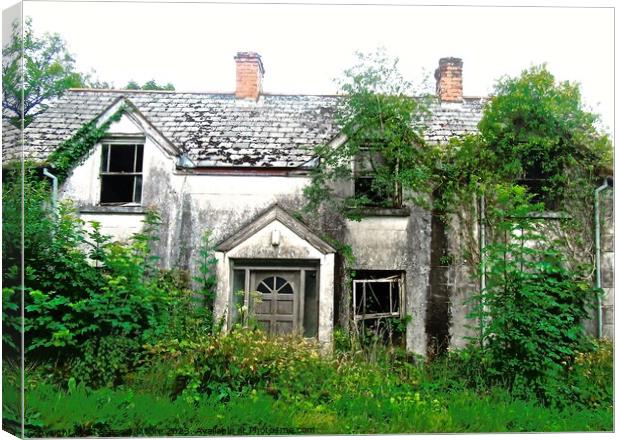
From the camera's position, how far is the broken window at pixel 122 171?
7008 mm

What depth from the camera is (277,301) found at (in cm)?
690

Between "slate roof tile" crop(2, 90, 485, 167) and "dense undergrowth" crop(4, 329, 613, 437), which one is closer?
"dense undergrowth" crop(4, 329, 613, 437)

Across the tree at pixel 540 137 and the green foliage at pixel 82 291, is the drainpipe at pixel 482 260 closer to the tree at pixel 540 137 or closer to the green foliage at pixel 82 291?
the tree at pixel 540 137

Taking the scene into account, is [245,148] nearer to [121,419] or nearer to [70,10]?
[70,10]

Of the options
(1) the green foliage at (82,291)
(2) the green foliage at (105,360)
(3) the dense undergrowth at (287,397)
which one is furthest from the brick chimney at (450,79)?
(2) the green foliage at (105,360)

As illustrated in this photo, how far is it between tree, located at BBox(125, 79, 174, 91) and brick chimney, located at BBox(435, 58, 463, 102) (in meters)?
3.42

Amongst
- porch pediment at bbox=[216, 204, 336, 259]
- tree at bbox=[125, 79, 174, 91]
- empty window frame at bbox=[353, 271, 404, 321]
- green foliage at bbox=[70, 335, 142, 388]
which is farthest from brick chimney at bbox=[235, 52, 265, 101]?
green foliage at bbox=[70, 335, 142, 388]

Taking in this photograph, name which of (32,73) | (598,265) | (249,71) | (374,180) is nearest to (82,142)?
(32,73)

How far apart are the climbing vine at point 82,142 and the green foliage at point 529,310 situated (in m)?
5.17

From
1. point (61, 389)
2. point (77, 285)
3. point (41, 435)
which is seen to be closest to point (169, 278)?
point (77, 285)

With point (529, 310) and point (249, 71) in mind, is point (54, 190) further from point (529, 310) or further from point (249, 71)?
point (529, 310)

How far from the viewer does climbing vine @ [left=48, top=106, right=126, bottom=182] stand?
6.93 meters

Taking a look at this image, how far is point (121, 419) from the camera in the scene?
5.89 m

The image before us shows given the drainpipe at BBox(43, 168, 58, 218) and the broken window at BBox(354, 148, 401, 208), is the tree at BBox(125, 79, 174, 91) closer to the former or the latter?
the drainpipe at BBox(43, 168, 58, 218)
